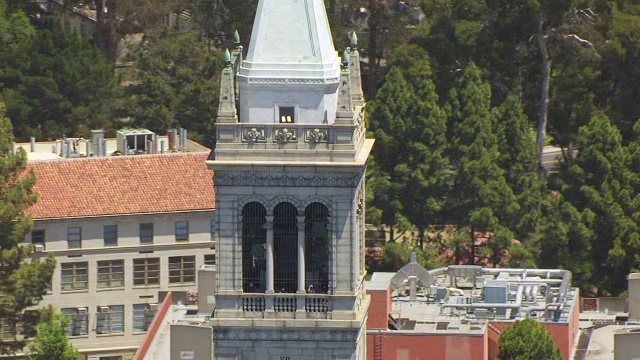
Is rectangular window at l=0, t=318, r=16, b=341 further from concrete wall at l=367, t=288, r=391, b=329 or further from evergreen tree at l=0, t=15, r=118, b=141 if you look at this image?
evergreen tree at l=0, t=15, r=118, b=141

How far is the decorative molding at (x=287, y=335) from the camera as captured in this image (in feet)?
286

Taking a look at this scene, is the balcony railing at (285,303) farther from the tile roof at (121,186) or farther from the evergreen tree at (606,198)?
the tile roof at (121,186)

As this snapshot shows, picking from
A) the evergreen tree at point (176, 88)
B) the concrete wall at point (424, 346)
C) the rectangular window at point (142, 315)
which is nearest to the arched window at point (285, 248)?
the concrete wall at point (424, 346)

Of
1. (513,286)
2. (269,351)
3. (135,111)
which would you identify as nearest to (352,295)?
(269,351)

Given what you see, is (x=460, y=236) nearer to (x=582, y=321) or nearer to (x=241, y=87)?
(x=582, y=321)

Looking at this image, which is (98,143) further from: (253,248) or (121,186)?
(253,248)

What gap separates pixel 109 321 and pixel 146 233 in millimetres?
4833

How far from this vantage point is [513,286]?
117 m

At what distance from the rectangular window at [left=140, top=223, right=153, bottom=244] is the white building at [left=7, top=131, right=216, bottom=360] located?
48 millimetres

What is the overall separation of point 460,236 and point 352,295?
58228 mm

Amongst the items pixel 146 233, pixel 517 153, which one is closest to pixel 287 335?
pixel 146 233

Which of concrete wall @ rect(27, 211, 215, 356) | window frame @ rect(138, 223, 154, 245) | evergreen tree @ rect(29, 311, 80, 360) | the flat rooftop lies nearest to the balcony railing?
the flat rooftop

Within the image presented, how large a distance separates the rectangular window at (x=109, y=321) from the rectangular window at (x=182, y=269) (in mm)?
3326

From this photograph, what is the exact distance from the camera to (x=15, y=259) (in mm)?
132875
